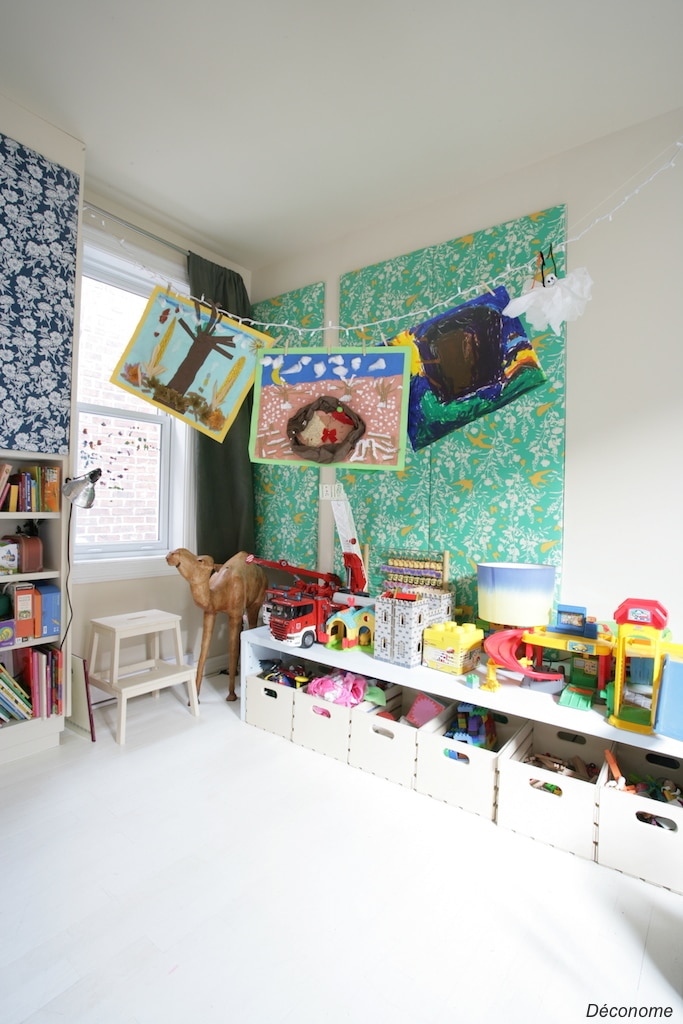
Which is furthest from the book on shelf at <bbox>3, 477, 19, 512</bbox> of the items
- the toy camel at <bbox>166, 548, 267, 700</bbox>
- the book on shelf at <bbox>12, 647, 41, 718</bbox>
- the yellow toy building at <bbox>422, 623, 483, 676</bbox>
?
the yellow toy building at <bbox>422, 623, 483, 676</bbox>

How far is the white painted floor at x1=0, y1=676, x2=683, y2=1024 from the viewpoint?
1.15 meters

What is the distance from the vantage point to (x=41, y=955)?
4.10ft

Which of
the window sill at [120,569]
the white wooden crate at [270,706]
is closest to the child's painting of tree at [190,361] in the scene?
the window sill at [120,569]

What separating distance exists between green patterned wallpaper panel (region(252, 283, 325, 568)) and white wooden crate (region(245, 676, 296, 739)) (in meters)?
0.87

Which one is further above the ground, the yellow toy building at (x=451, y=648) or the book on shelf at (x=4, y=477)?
the book on shelf at (x=4, y=477)

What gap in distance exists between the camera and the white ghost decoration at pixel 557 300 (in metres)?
1.66

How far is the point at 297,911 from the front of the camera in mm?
1387

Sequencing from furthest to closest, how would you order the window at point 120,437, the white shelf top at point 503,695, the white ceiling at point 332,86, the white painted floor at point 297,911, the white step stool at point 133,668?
the window at point 120,437, the white step stool at point 133,668, the white ceiling at point 332,86, the white shelf top at point 503,695, the white painted floor at point 297,911

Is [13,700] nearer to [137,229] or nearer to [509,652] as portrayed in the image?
[509,652]

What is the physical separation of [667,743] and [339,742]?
4.02ft

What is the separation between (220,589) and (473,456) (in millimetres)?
1529

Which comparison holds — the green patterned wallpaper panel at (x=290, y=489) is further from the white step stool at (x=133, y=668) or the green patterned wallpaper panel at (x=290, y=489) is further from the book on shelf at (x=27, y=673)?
the book on shelf at (x=27, y=673)

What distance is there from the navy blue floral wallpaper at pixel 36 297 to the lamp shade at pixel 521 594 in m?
2.00

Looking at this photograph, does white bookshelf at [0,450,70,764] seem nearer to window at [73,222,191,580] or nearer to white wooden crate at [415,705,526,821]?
window at [73,222,191,580]
